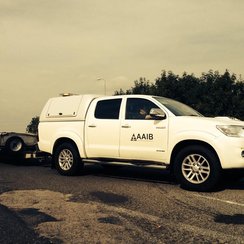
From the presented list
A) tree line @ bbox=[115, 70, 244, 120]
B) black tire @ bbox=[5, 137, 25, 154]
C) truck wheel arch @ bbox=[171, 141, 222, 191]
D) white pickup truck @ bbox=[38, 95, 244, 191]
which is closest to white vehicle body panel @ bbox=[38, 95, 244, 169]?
white pickup truck @ bbox=[38, 95, 244, 191]

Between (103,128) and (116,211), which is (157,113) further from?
(116,211)

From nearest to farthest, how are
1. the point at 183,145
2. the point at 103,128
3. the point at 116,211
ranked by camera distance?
the point at 116,211
the point at 183,145
the point at 103,128

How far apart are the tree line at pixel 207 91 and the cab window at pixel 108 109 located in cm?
2917

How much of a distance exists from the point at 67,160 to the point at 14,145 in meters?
3.50

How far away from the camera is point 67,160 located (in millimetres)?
9281

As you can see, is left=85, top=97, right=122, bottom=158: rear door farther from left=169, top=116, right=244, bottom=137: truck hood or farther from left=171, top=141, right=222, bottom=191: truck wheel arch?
left=171, top=141, right=222, bottom=191: truck wheel arch

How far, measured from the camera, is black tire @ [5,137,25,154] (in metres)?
12.1

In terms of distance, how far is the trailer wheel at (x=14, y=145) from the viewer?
476 inches

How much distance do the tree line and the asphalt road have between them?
2959 cm

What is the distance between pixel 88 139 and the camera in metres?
8.82

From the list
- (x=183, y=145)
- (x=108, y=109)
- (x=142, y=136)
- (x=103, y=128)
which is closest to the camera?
(x=183, y=145)

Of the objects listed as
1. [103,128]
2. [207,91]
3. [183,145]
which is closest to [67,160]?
[103,128]

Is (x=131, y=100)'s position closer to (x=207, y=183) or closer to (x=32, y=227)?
(x=207, y=183)

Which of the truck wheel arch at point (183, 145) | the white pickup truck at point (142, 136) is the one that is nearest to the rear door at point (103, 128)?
the white pickup truck at point (142, 136)
